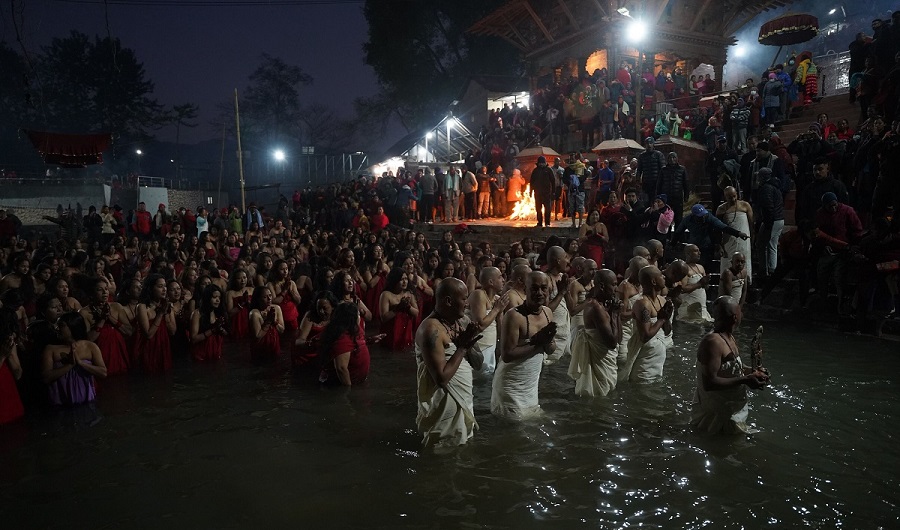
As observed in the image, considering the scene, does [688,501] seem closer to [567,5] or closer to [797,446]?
[797,446]

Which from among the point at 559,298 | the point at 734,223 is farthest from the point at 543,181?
the point at 559,298

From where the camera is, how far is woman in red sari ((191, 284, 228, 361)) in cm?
812

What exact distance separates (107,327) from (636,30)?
19.8 metres

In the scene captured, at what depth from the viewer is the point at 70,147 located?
21.6m

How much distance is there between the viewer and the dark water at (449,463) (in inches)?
163

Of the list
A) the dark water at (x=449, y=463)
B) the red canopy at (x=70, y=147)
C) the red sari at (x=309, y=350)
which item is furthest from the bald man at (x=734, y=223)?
the red canopy at (x=70, y=147)

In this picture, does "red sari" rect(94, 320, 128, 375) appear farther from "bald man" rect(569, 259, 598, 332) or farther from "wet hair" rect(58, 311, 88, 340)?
"bald man" rect(569, 259, 598, 332)

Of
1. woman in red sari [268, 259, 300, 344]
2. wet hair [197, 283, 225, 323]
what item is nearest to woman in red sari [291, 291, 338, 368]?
wet hair [197, 283, 225, 323]

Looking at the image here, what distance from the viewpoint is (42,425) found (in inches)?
229

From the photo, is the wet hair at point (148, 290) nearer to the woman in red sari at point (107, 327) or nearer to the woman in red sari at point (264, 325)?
the woman in red sari at point (107, 327)

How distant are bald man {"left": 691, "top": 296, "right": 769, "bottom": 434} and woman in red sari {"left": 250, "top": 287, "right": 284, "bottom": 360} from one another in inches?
218

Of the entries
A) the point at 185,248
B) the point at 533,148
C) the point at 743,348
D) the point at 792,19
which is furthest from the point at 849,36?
the point at 185,248

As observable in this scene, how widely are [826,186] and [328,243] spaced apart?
10.00m

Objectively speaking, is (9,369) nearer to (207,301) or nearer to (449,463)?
(207,301)
